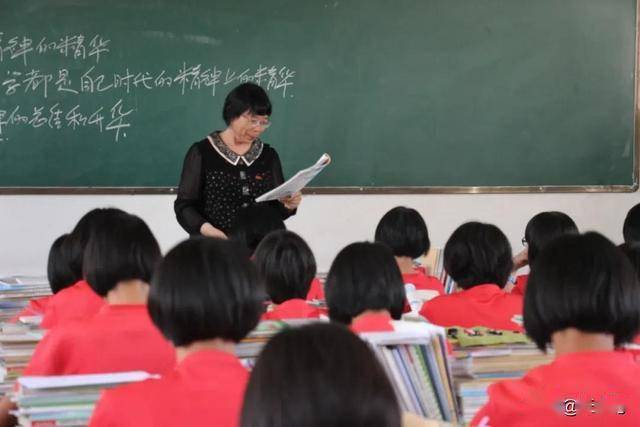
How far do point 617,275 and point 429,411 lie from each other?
0.45m

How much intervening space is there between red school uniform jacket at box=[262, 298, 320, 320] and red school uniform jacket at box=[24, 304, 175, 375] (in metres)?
0.63

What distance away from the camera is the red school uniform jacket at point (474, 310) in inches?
107

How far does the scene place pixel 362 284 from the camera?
2086mm

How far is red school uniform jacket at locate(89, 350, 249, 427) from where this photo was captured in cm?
131

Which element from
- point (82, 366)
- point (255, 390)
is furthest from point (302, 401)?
point (82, 366)

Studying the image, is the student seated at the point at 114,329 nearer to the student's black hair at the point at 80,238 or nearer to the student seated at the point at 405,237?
the student's black hair at the point at 80,238

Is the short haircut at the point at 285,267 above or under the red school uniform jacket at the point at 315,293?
above

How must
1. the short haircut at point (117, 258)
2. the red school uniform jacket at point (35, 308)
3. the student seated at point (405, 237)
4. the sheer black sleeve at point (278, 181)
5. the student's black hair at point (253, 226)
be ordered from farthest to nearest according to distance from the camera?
the sheer black sleeve at point (278, 181)
the student seated at point (405, 237)
the student's black hair at point (253, 226)
the red school uniform jacket at point (35, 308)
the short haircut at point (117, 258)

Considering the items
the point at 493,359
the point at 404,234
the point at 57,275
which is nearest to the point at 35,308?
the point at 57,275

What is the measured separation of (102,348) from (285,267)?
3.02 ft

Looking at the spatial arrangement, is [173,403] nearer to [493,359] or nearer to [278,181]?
[493,359]

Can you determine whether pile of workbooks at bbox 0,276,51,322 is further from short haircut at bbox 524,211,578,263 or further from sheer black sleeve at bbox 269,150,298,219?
short haircut at bbox 524,211,578,263

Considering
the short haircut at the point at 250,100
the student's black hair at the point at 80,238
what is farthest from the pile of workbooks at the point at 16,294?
the short haircut at the point at 250,100

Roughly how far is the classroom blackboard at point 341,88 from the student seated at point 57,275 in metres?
1.91
